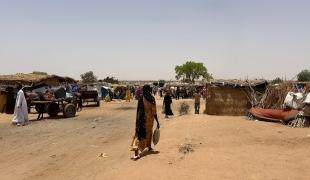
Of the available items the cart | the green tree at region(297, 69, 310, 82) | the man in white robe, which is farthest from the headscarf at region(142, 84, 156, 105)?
the green tree at region(297, 69, 310, 82)

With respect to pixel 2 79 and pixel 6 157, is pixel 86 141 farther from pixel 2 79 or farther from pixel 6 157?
pixel 2 79

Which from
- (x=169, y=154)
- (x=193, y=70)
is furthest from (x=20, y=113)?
(x=193, y=70)

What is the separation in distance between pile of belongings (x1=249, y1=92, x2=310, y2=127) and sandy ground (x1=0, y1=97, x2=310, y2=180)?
0.73 metres

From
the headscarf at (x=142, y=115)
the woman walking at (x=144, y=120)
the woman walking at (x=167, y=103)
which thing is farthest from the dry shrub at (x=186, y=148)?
the woman walking at (x=167, y=103)

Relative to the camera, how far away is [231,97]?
24.5 meters

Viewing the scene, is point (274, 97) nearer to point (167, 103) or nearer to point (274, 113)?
point (274, 113)

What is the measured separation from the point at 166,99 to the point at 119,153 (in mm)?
11648

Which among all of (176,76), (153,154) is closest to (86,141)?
(153,154)

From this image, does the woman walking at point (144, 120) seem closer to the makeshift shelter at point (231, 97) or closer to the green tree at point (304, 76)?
the makeshift shelter at point (231, 97)

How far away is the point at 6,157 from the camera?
12.0 m

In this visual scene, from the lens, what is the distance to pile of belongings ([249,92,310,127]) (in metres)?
17.7

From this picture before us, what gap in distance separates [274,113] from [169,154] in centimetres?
972

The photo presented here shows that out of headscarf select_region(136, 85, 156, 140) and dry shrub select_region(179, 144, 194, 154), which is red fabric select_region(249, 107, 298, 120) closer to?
dry shrub select_region(179, 144, 194, 154)

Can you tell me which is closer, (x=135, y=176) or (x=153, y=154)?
(x=135, y=176)
